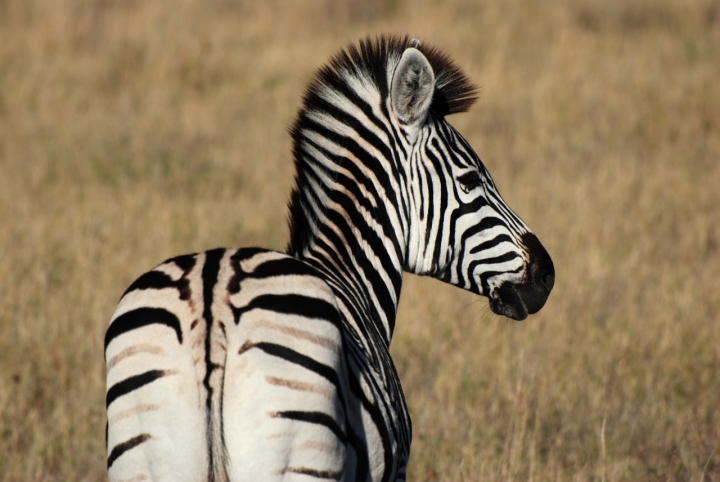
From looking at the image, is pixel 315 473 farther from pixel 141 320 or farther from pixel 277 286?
pixel 141 320

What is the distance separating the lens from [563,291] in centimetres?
736

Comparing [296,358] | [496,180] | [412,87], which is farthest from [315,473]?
[496,180]

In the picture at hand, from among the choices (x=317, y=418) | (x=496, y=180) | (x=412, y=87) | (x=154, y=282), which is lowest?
(x=317, y=418)

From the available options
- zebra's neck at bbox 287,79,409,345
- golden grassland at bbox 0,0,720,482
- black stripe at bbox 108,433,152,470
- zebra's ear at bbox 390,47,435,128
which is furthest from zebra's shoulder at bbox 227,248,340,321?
golden grassland at bbox 0,0,720,482

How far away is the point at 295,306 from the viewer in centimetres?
242

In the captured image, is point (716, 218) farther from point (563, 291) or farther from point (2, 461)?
point (2, 461)

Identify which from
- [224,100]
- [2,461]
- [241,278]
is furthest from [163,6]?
[241,278]

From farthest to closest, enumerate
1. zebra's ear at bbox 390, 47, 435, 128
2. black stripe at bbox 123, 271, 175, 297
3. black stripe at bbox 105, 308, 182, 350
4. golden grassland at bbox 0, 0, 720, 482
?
golden grassland at bbox 0, 0, 720, 482
zebra's ear at bbox 390, 47, 435, 128
black stripe at bbox 123, 271, 175, 297
black stripe at bbox 105, 308, 182, 350

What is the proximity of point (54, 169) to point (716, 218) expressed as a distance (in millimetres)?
7315

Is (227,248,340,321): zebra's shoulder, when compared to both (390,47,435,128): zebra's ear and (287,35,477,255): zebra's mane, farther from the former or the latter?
(390,47,435,128): zebra's ear

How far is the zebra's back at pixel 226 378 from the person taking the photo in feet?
7.22

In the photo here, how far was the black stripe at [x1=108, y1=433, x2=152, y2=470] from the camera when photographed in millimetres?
2281

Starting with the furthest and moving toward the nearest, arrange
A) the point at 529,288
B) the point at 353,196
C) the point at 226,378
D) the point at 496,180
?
the point at 496,180 < the point at 529,288 < the point at 353,196 < the point at 226,378

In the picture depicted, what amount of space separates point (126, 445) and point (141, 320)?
1.15 feet
